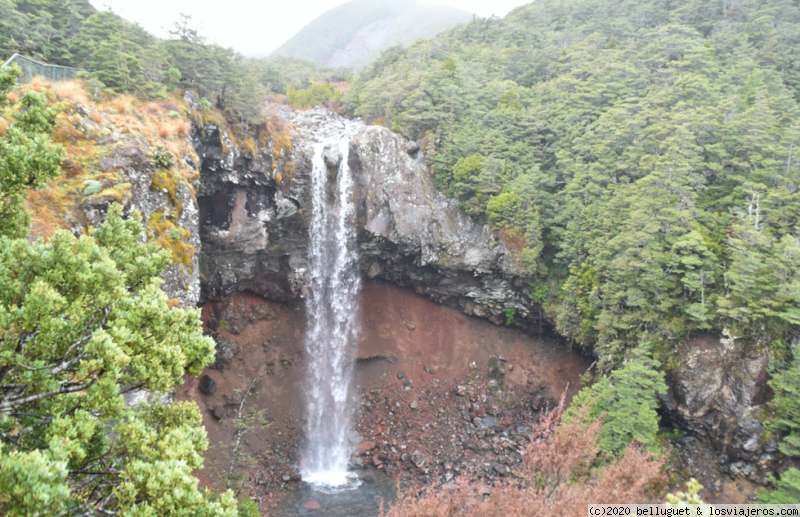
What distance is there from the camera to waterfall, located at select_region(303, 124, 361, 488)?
68.8 feet

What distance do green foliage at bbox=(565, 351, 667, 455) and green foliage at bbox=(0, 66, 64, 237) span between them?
47.0 feet

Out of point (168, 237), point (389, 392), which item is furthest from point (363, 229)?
point (168, 237)

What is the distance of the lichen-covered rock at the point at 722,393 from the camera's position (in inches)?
512

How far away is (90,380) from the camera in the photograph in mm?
4348

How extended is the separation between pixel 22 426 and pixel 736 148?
919 inches

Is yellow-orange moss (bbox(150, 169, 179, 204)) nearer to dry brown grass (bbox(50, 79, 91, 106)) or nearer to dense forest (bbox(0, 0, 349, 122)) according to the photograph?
dry brown grass (bbox(50, 79, 91, 106))

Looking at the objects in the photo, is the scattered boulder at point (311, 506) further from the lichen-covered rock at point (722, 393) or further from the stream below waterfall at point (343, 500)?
the lichen-covered rock at point (722, 393)

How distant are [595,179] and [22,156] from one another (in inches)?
809

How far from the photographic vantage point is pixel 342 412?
21156 millimetres

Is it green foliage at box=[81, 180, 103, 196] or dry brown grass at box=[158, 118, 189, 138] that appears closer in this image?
green foliage at box=[81, 180, 103, 196]

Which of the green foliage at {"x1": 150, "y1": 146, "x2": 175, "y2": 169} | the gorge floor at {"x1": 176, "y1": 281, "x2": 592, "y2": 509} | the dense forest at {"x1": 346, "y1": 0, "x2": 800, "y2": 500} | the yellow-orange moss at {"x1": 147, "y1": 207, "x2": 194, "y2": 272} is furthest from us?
the gorge floor at {"x1": 176, "y1": 281, "x2": 592, "y2": 509}

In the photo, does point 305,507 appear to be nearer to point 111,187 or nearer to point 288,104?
point 111,187

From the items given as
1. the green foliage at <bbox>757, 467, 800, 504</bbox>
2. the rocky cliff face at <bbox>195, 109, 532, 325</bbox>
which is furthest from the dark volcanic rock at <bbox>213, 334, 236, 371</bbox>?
the green foliage at <bbox>757, 467, 800, 504</bbox>

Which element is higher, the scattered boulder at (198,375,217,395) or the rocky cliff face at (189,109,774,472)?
the rocky cliff face at (189,109,774,472)
